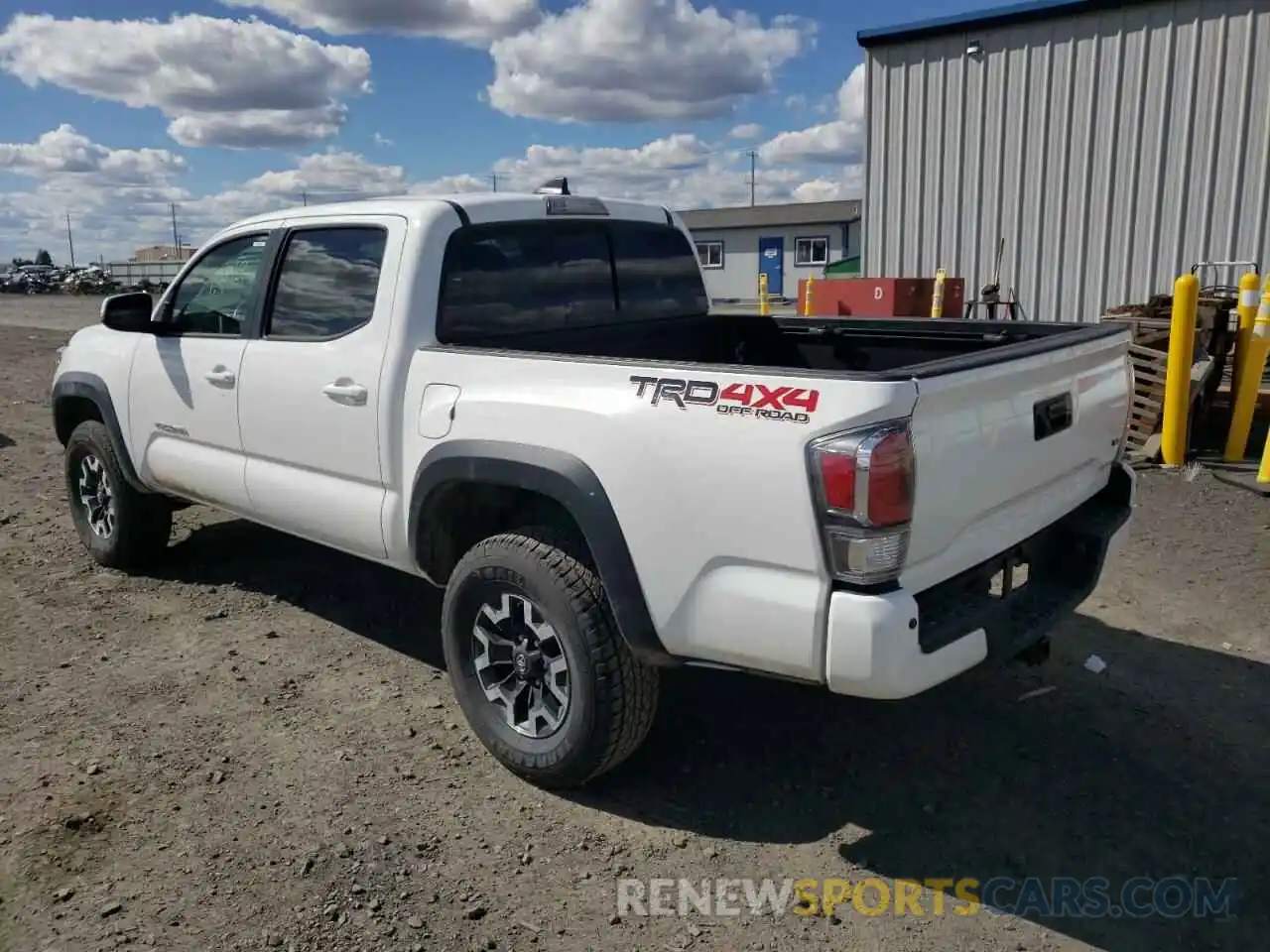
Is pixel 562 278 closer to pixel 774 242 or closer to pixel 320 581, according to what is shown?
pixel 320 581

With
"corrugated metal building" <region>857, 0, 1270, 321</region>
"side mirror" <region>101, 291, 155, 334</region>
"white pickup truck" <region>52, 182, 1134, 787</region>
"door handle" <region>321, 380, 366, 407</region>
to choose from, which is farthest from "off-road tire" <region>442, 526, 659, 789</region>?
"corrugated metal building" <region>857, 0, 1270, 321</region>

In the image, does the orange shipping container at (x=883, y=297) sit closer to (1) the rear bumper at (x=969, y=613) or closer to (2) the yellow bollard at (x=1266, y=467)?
(2) the yellow bollard at (x=1266, y=467)

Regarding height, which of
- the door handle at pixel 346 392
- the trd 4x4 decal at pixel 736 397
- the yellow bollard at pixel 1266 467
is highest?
the trd 4x4 decal at pixel 736 397

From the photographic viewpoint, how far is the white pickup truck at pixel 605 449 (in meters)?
2.70

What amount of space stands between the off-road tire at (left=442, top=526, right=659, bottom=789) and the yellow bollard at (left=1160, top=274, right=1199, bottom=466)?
583 centimetres

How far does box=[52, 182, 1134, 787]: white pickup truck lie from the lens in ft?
8.84

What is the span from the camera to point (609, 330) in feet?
14.8

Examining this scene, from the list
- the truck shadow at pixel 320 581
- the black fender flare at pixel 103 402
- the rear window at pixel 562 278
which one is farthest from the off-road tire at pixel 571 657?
the black fender flare at pixel 103 402

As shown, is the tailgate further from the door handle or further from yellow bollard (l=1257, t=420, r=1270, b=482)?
yellow bollard (l=1257, t=420, r=1270, b=482)

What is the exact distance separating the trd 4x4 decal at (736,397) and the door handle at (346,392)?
4.40ft

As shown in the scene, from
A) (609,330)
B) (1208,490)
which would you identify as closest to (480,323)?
(609,330)

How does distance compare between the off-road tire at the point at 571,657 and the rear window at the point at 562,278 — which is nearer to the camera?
the off-road tire at the point at 571,657

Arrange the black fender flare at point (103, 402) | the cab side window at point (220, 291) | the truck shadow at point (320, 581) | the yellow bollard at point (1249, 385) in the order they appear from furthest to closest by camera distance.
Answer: the yellow bollard at point (1249, 385), the black fender flare at point (103, 402), the truck shadow at point (320, 581), the cab side window at point (220, 291)

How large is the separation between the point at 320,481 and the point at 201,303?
138 cm
